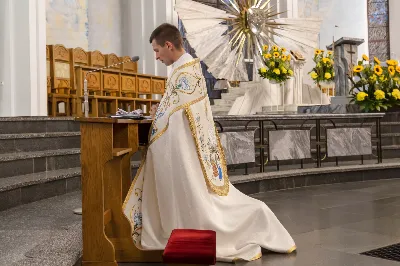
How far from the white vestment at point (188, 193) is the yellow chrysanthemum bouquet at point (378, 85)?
572 centimetres

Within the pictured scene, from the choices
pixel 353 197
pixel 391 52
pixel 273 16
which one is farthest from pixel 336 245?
pixel 391 52

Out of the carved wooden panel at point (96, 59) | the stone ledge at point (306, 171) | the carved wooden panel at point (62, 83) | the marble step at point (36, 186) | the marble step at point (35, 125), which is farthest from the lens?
the carved wooden panel at point (96, 59)

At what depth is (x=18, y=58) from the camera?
28.6 ft

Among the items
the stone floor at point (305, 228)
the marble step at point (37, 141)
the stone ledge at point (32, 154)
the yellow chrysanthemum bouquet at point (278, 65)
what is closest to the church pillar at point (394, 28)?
the yellow chrysanthemum bouquet at point (278, 65)

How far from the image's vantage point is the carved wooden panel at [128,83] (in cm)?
985

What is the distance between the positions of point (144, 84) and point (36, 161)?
208 inches

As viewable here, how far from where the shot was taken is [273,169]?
7.64m

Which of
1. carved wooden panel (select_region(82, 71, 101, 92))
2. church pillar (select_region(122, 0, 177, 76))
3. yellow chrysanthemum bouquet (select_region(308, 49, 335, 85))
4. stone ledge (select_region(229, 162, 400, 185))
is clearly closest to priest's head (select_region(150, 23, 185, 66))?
stone ledge (select_region(229, 162, 400, 185))

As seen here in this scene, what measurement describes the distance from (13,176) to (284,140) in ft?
12.3

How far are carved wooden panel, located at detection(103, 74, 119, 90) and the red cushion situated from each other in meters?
6.73

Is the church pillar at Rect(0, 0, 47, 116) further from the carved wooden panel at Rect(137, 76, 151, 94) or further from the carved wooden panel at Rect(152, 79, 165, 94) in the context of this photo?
the carved wooden panel at Rect(152, 79, 165, 94)

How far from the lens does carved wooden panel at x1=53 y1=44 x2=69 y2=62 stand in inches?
380

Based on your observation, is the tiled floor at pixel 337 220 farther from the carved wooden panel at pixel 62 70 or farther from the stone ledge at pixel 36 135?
the carved wooden panel at pixel 62 70

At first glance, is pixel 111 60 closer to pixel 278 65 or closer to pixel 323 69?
pixel 278 65
